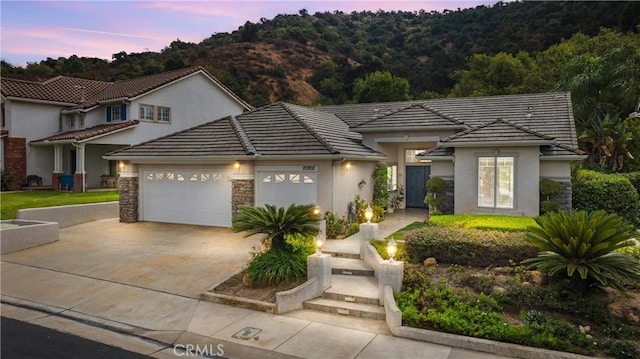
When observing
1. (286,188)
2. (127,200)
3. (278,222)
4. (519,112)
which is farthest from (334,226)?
(519,112)

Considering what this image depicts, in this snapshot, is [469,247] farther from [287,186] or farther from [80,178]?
[80,178]

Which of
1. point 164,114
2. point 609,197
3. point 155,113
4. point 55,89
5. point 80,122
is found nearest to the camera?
point 609,197

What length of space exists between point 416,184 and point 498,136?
6.66 m

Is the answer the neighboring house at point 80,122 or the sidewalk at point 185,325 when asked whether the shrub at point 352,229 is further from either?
the neighboring house at point 80,122

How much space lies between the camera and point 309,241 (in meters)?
10.8

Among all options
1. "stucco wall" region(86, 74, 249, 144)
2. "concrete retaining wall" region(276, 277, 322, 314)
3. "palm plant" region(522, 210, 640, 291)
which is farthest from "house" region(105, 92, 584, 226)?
"stucco wall" region(86, 74, 249, 144)

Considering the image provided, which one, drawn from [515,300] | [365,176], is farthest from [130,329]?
[365,176]

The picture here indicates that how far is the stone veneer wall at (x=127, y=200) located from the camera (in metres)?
17.1

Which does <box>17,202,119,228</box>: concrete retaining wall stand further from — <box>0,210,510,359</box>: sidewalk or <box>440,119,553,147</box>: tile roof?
<box>440,119,553,147</box>: tile roof

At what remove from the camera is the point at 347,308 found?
8.16 metres

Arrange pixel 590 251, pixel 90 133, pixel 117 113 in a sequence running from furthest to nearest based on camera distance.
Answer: pixel 117 113 < pixel 90 133 < pixel 590 251

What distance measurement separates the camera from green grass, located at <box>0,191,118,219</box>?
58.5ft

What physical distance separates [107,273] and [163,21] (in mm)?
16940

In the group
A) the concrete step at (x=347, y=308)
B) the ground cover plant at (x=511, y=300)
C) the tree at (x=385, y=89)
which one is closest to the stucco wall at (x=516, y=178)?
the ground cover plant at (x=511, y=300)
